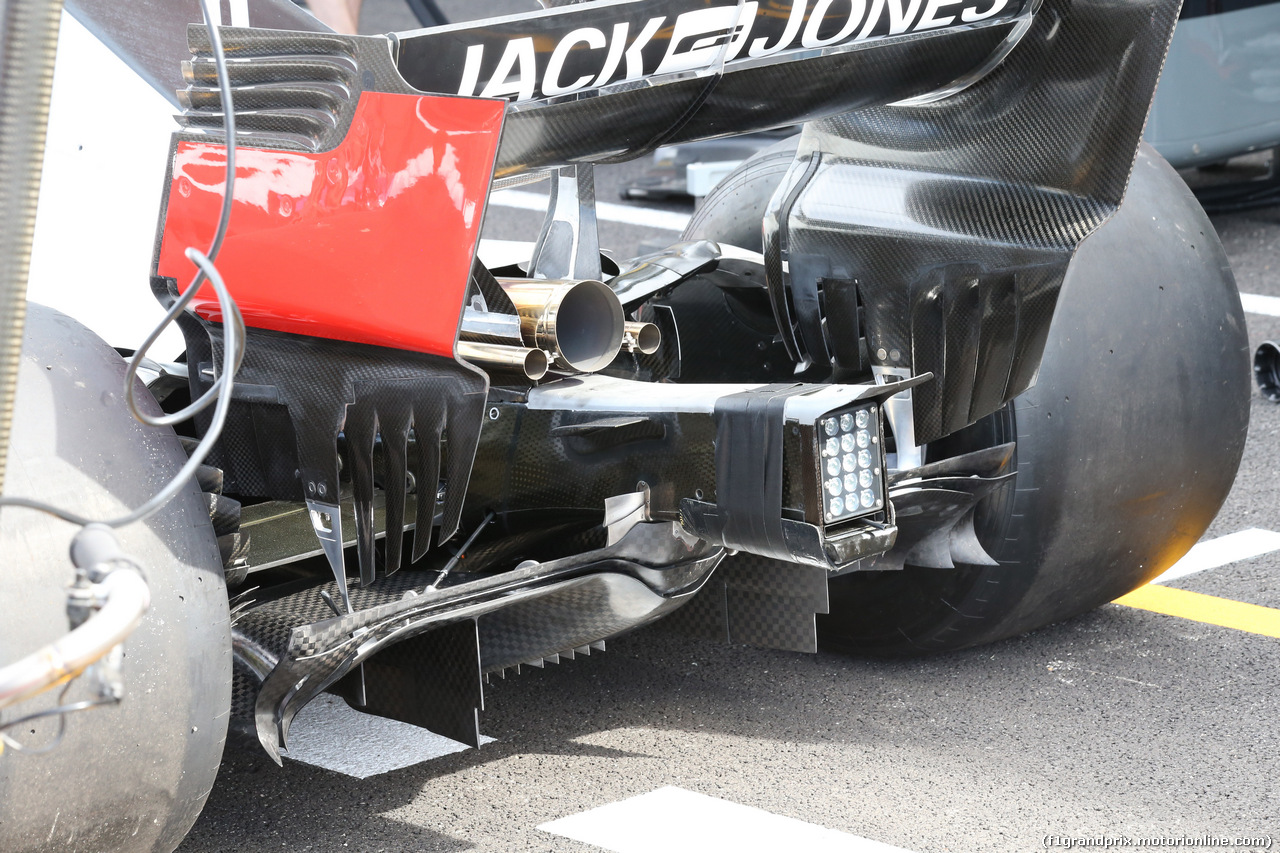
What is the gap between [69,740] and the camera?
1.90 m

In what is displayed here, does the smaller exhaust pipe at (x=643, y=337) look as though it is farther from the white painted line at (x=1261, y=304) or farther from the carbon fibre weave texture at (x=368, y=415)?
the white painted line at (x=1261, y=304)

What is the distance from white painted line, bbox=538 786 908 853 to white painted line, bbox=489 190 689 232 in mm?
5030

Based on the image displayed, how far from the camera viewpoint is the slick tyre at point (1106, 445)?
293 cm

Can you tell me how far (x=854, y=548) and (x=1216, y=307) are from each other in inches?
51.5

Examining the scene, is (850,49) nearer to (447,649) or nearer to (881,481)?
(881,481)

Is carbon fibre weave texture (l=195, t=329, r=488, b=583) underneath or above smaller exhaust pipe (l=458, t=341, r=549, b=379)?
underneath

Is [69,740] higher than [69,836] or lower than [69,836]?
higher

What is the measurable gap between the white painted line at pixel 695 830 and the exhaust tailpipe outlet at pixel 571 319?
78 cm

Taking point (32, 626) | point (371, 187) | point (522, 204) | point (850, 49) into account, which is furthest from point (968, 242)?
point (522, 204)

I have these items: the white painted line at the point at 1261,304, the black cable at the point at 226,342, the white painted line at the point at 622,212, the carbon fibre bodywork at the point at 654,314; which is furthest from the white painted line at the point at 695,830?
the white painted line at the point at 622,212

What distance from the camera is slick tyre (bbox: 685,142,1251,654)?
2930mm

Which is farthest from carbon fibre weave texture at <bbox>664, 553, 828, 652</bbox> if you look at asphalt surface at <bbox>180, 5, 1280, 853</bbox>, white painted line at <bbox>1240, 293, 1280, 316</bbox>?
white painted line at <bbox>1240, 293, 1280, 316</bbox>

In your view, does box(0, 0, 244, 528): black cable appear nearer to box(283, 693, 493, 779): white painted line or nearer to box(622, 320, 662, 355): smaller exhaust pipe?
box(622, 320, 662, 355): smaller exhaust pipe

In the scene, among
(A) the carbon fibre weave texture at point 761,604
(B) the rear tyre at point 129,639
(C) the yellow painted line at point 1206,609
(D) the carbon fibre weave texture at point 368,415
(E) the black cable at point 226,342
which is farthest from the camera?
(C) the yellow painted line at point 1206,609
